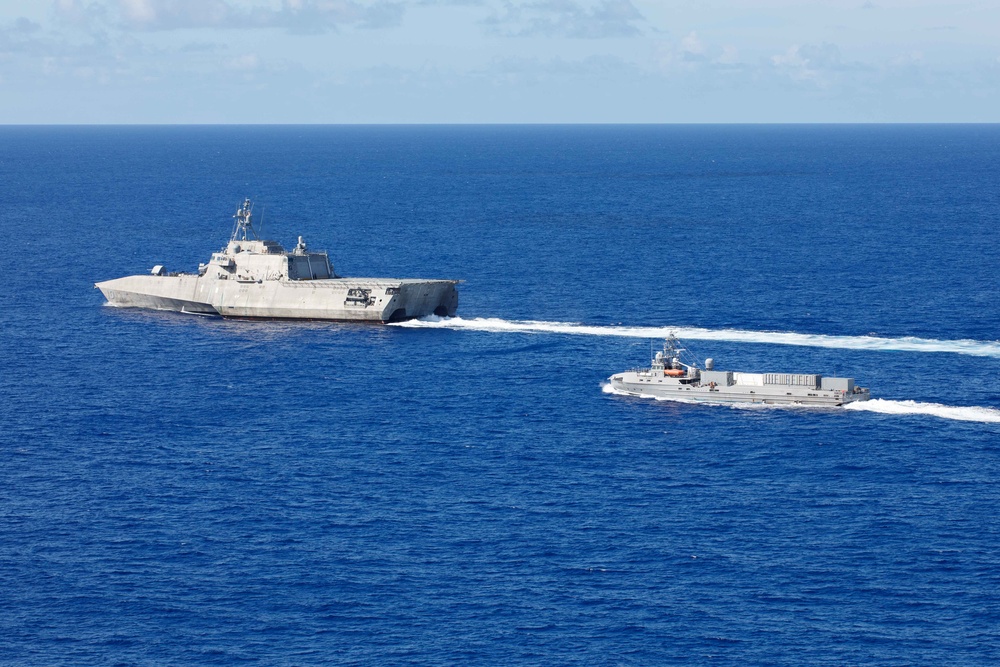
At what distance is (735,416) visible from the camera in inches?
4045

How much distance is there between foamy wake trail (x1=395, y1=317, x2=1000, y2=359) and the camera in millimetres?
120562

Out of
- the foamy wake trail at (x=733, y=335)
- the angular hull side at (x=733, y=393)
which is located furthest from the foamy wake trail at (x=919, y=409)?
the foamy wake trail at (x=733, y=335)

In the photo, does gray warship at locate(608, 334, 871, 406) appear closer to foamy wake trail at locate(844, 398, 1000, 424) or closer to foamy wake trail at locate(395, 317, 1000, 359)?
foamy wake trail at locate(844, 398, 1000, 424)

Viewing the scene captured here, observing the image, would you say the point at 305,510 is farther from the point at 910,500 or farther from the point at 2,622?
the point at 910,500

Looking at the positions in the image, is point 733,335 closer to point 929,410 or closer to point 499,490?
point 929,410

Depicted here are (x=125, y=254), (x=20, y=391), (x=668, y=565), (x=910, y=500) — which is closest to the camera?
(x=668, y=565)

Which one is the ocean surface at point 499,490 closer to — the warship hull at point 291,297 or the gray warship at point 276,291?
the warship hull at point 291,297

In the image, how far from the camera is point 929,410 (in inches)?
3957

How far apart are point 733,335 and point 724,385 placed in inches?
811

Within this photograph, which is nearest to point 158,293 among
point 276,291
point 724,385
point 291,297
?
point 276,291

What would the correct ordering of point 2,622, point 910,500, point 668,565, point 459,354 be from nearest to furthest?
point 2,622
point 668,565
point 910,500
point 459,354

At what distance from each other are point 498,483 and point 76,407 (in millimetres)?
38580

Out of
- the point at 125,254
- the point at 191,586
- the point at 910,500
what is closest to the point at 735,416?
the point at 910,500

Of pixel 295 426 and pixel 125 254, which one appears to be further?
pixel 125 254
